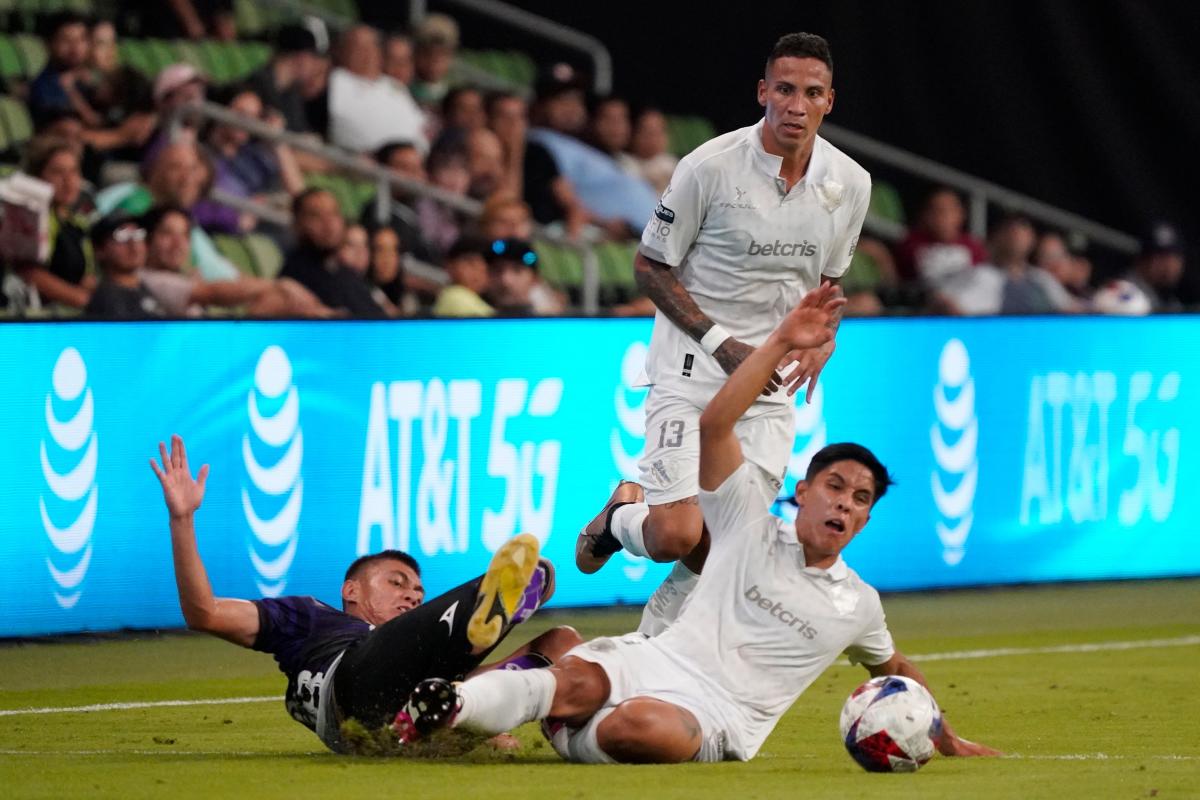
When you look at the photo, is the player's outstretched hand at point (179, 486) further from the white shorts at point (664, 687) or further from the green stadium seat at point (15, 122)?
the green stadium seat at point (15, 122)

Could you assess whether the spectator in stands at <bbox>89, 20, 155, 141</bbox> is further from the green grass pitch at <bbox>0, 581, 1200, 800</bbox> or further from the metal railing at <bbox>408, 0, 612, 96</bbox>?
the metal railing at <bbox>408, 0, 612, 96</bbox>

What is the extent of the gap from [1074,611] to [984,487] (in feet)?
2.67

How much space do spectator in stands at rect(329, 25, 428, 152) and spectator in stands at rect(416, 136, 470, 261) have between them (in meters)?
0.52

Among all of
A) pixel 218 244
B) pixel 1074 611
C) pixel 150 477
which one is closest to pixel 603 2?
pixel 218 244

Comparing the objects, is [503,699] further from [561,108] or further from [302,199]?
[561,108]

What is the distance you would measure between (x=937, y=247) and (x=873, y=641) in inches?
390

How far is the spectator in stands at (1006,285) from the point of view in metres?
15.7

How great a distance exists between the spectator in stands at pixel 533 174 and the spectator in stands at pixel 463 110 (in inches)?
6.7

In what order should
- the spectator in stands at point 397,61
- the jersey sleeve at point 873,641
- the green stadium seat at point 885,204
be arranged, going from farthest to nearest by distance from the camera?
the green stadium seat at point 885,204, the spectator in stands at point 397,61, the jersey sleeve at point 873,641

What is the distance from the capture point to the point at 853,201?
7.62 m

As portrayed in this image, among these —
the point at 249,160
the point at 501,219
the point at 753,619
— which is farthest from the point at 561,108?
the point at 753,619

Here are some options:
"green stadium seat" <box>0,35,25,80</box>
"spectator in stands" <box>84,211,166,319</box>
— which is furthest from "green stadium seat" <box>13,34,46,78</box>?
"spectator in stands" <box>84,211,166,319</box>

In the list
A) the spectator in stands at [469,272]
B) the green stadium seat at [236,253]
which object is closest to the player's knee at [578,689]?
the spectator in stands at [469,272]

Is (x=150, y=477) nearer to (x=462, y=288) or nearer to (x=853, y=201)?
(x=462, y=288)
